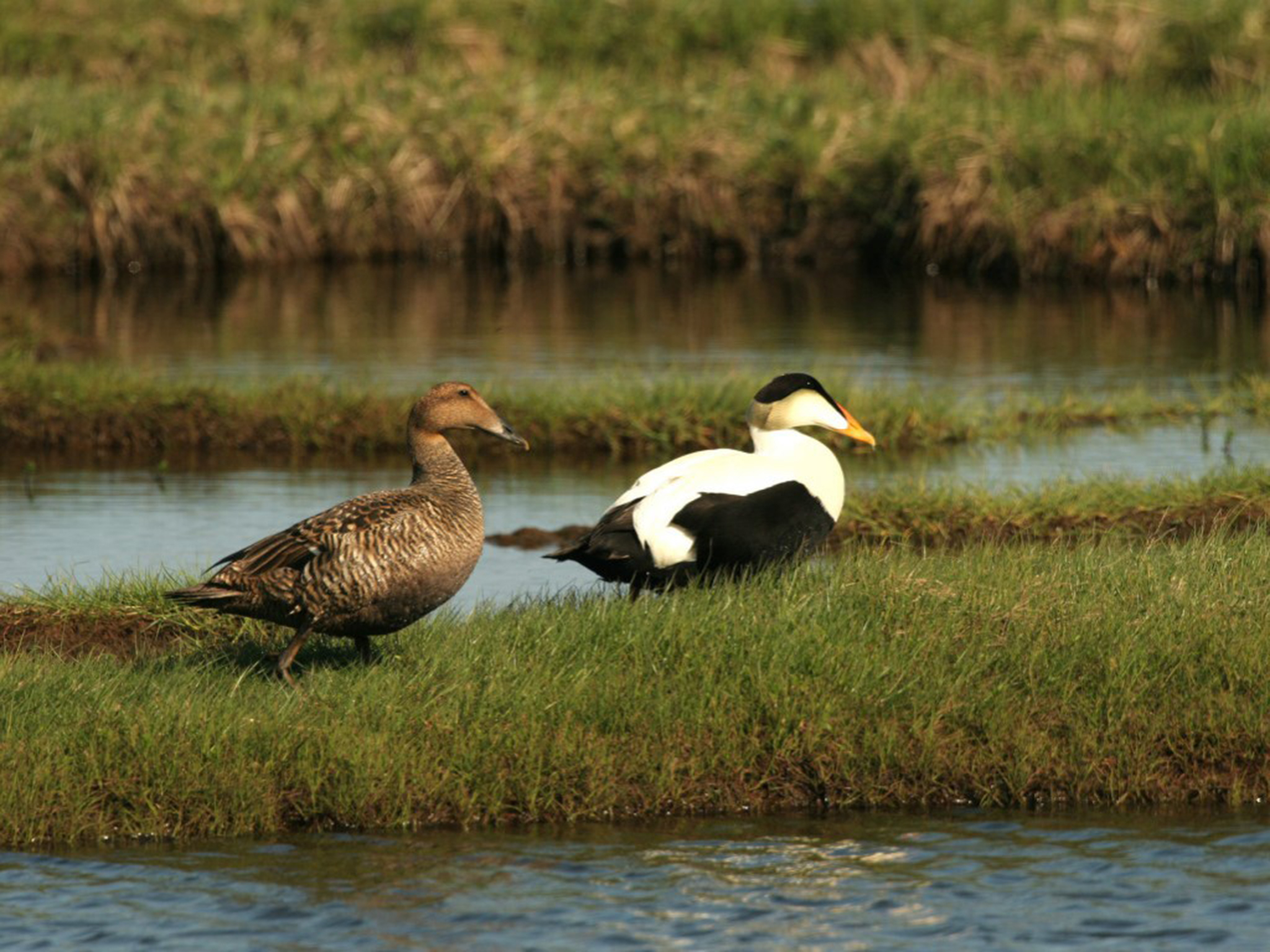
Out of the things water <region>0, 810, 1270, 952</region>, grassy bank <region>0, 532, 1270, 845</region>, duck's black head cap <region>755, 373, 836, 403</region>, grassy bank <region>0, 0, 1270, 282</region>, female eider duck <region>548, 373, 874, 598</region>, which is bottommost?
water <region>0, 810, 1270, 952</region>

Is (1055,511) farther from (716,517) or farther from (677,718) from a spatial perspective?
(677,718)

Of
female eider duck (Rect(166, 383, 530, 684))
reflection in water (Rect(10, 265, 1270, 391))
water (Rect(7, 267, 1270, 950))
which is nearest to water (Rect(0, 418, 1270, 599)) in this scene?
water (Rect(7, 267, 1270, 950))

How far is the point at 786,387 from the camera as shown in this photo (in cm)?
945

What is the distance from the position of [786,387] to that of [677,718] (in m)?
2.26

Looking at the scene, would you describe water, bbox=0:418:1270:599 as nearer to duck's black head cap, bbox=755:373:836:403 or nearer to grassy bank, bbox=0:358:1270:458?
grassy bank, bbox=0:358:1270:458

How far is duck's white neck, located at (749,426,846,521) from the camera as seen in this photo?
908 cm

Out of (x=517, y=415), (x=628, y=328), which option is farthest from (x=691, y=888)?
(x=628, y=328)

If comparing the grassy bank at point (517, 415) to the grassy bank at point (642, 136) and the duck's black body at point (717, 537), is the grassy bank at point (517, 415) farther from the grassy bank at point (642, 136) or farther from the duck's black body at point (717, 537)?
the grassy bank at point (642, 136)

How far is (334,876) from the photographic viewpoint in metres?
6.87

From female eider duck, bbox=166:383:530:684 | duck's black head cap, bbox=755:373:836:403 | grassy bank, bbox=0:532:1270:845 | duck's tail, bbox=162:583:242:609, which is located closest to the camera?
grassy bank, bbox=0:532:1270:845

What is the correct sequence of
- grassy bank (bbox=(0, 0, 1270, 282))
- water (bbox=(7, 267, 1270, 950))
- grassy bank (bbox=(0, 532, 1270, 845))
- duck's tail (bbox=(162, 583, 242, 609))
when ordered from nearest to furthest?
water (bbox=(7, 267, 1270, 950))
grassy bank (bbox=(0, 532, 1270, 845))
duck's tail (bbox=(162, 583, 242, 609))
grassy bank (bbox=(0, 0, 1270, 282))

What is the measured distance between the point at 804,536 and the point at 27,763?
10.9 feet

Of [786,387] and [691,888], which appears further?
[786,387]

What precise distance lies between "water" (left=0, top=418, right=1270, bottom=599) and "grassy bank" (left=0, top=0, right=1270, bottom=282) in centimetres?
768
